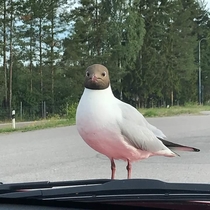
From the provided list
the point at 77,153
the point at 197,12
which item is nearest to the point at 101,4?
the point at 197,12

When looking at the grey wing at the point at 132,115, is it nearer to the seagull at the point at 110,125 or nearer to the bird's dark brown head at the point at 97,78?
the seagull at the point at 110,125

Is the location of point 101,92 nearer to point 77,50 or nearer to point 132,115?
point 132,115

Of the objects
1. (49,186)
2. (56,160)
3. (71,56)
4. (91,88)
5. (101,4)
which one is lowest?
(56,160)

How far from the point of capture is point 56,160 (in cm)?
809

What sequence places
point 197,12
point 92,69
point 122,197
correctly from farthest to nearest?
point 197,12 < point 92,69 < point 122,197

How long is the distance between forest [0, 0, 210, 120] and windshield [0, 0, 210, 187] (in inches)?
3.1

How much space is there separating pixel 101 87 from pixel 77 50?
108 feet

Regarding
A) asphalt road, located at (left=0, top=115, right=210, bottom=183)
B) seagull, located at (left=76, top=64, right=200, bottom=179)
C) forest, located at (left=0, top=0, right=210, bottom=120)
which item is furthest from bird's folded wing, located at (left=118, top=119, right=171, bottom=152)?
forest, located at (left=0, top=0, right=210, bottom=120)

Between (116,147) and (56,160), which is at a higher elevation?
(116,147)

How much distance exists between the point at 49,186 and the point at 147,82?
41702mm

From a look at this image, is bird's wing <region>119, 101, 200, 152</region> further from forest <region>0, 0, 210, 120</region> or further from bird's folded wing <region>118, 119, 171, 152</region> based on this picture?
forest <region>0, 0, 210, 120</region>

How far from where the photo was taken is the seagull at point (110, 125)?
7.66ft

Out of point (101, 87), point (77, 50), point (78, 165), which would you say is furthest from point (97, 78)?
point (77, 50)

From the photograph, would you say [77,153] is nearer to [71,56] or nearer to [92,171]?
[92,171]
